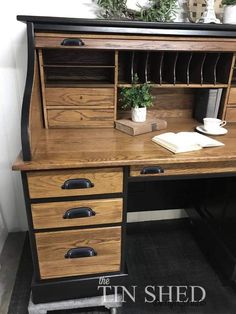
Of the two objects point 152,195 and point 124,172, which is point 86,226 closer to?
point 124,172

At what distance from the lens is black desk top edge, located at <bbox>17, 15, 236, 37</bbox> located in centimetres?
107

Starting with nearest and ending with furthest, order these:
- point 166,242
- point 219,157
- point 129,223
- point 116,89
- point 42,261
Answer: point 219,157
point 42,261
point 116,89
point 166,242
point 129,223

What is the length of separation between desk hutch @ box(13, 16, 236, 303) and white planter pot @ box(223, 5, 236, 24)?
0.10 m

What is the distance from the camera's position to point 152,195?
184 cm

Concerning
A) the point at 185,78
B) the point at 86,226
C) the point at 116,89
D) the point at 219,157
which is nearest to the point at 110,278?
the point at 86,226

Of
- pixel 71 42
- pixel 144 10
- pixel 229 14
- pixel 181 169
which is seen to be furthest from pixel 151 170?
pixel 229 14

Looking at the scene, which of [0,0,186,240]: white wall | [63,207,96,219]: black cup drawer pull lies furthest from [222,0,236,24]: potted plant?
[63,207,96,219]: black cup drawer pull

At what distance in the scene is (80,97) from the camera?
4.36 ft

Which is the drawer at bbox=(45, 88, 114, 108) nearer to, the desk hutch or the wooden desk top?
the desk hutch

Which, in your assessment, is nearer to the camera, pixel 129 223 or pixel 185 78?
pixel 185 78

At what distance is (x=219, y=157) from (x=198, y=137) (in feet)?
0.59

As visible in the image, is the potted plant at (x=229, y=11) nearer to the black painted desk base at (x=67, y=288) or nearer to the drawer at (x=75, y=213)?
the drawer at (x=75, y=213)

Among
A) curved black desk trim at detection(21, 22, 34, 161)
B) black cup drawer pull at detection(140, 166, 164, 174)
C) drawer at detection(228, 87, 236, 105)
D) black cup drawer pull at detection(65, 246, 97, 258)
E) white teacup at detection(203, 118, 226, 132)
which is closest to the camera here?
curved black desk trim at detection(21, 22, 34, 161)

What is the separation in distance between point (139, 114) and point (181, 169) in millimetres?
405
